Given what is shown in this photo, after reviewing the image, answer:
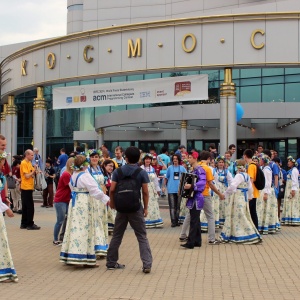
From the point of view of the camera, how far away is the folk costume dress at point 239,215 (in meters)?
11.3

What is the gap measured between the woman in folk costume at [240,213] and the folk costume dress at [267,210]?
1.60 meters

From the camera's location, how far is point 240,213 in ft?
37.2

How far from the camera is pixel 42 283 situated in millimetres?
7719

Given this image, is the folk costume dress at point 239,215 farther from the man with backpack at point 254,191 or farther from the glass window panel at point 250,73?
the glass window panel at point 250,73

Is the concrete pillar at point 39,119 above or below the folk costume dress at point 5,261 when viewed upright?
above

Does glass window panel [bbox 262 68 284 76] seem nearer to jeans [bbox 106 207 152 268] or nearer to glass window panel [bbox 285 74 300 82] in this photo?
glass window panel [bbox 285 74 300 82]

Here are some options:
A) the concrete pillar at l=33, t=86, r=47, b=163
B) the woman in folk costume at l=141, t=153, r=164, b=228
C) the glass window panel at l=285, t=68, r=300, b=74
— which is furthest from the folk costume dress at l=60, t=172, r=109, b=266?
the glass window panel at l=285, t=68, r=300, b=74

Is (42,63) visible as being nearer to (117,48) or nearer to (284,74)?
(117,48)

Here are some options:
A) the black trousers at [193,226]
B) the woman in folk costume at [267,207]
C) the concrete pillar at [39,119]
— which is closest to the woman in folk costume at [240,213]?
the black trousers at [193,226]

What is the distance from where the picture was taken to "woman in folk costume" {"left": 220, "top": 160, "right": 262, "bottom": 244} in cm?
1127

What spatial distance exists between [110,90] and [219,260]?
14.0 meters

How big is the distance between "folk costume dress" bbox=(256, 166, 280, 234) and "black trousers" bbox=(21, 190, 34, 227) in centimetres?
527

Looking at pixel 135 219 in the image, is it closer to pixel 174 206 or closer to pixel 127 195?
pixel 127 195

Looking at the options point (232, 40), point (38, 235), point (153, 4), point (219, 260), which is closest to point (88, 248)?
point (219, 260)
